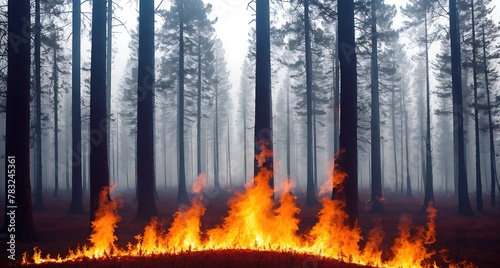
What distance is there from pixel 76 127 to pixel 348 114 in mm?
15177

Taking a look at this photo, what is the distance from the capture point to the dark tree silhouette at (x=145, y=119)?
14023 mm

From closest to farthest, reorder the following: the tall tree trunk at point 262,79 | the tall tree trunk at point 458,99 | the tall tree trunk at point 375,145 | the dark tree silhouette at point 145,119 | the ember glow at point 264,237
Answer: the ember glow at point 264,237 → the tall tree trunk at point 262,79 → the dark tree silhouette at point 145,119 → the tall tree trunk at point 458,99 → the tall tree trunk at point 375,145

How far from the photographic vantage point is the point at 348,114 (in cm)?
1000

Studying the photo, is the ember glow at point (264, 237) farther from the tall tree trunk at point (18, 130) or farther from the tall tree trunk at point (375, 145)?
the tall tree trunk at point (375, 145)

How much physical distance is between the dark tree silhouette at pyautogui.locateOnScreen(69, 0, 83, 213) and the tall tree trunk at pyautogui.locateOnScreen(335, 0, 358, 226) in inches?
500

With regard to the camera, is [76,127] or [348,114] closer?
[348,114]

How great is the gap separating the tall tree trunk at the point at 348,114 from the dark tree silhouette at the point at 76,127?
41.7 feet

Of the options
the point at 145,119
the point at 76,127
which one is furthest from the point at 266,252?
the point at 76,127

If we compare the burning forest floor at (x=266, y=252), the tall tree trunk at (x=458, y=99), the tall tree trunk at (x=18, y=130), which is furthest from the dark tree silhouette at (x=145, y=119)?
the tall tree trunk at (x=458, y=99)

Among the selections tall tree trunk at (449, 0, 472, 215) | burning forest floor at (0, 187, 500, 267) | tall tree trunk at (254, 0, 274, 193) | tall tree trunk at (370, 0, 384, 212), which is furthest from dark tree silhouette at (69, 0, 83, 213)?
tall tree trunk at (449, 0, 472, 215)

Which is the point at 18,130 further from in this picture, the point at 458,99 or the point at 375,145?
the point at 458,99

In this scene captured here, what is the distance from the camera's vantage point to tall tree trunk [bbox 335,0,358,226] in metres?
9.83

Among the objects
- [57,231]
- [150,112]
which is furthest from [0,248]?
[150,112]

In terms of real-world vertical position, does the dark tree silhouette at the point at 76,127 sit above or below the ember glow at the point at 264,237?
above
